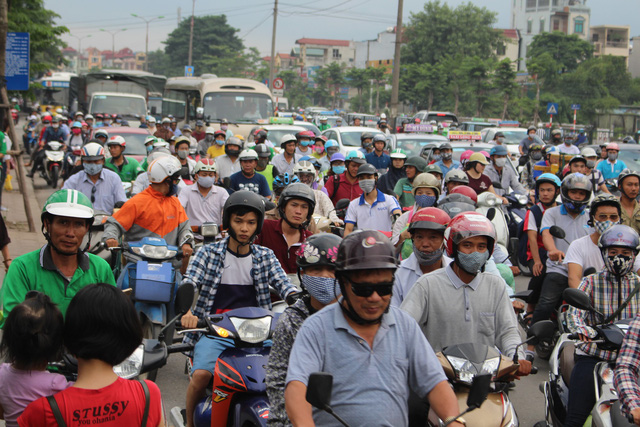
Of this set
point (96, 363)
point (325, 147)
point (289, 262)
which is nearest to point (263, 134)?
point (325, 147)

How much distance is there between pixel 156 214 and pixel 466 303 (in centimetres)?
414

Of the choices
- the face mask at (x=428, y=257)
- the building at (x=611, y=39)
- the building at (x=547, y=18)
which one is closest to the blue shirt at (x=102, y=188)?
the face mask at (x=428, y=257)

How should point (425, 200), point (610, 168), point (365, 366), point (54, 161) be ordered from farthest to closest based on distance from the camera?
point (54, 161) < point (610, 168) < point (425, 200) < point (365, 366)

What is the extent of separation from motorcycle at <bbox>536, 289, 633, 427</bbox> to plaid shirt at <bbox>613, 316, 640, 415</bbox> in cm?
21

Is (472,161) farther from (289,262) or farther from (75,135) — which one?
(75,135)

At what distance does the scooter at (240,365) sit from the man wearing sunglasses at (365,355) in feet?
4.07

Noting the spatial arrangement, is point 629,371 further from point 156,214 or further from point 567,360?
point 156,214

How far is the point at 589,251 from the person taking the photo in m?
7.15

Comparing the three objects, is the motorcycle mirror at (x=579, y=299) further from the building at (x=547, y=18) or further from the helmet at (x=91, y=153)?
the building at (x=547, y=18)

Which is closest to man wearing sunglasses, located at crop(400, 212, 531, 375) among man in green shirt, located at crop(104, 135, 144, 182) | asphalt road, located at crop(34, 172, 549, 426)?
asphalt road, located at crop(34, 172, 549, 426)

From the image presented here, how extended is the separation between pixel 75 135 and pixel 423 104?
4787cm

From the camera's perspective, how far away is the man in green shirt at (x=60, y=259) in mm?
4703

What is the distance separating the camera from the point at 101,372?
339 centimetres

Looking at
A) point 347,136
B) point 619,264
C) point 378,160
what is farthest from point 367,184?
point 347,136
